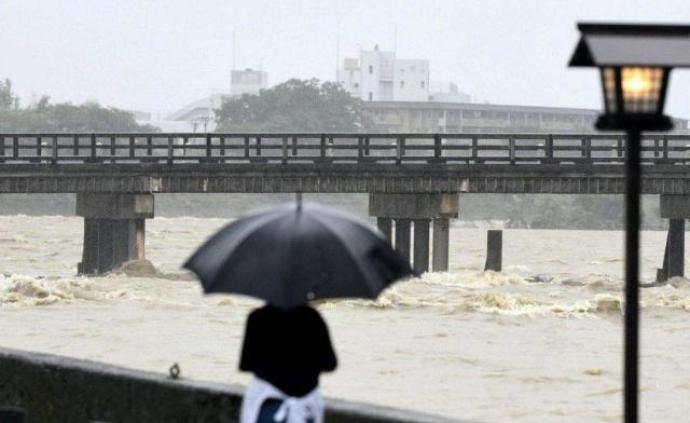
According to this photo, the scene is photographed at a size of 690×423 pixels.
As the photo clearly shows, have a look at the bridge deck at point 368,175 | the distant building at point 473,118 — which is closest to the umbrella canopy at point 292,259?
the bridge deck at point 368,175

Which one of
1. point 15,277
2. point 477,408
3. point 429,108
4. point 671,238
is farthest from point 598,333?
point 429,108

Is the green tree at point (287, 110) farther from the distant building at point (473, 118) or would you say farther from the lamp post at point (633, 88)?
the lamp post at point (633, 88)

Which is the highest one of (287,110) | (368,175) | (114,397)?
(287,110)

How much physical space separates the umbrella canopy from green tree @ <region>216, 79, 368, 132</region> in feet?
353

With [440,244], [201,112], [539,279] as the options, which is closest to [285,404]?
[440,244]

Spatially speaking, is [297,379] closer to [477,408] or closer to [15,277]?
[477,408]

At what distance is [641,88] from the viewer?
693cm

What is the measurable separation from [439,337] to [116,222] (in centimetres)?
1137

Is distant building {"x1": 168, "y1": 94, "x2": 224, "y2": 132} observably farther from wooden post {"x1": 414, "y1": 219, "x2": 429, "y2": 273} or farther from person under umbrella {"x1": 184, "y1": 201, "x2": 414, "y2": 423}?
person under umbrella {"x1": 184, "y1": 201, "x2": 414, "y2": 423}

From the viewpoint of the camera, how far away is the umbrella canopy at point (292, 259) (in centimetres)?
630

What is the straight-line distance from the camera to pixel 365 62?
572 feet

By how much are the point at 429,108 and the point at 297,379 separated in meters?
143

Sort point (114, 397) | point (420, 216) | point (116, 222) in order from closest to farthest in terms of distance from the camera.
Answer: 1. point (114, 397)
2. point (420, 216)
3. point (116, 222)

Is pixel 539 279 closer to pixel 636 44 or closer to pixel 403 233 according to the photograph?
pixel 403 233
